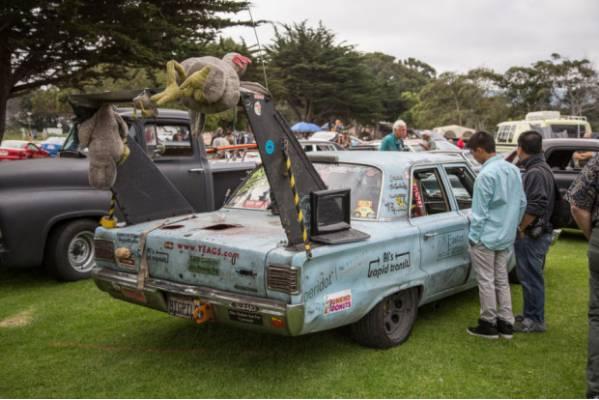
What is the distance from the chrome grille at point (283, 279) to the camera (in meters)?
3.57

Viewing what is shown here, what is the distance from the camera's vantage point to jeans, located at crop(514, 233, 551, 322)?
5.02 m

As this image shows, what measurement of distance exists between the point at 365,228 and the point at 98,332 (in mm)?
2608

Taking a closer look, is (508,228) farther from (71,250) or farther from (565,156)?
(565,156)

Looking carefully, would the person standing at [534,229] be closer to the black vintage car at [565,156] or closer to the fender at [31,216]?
the black vintage car at [565,156]

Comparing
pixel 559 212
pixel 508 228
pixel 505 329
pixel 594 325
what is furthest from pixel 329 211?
pixel 559 212

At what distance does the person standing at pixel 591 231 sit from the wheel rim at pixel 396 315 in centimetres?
142

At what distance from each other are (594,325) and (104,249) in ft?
11.9

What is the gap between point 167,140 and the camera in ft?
25.5

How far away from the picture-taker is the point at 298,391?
3.85m

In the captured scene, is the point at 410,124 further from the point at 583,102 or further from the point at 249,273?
the point at 249,273

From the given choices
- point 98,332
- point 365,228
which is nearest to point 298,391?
point 365,228

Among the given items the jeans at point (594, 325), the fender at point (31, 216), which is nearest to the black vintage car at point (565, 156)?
the jeans at point (594, 325)

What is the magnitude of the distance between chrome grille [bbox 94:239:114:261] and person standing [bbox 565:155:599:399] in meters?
3.44

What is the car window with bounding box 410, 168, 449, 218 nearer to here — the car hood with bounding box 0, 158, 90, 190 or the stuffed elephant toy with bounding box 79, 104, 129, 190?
the stuffed elephant toy with bounding box 79, 104, 129, 190
